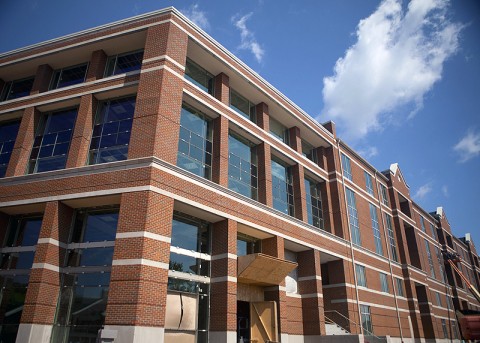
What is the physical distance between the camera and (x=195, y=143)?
67.2ft

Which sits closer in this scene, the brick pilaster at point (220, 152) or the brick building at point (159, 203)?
the brick building at point (159, 203)

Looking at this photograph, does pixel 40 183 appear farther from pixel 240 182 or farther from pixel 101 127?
pixel 240 182

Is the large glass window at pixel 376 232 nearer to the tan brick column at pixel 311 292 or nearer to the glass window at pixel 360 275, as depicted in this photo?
the glass window at pixel 360 275

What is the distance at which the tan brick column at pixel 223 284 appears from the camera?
17.5m

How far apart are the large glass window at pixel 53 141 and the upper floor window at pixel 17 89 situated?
316 cm

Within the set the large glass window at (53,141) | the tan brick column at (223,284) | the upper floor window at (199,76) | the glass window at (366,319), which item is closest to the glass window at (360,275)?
the glass window at (366,319)

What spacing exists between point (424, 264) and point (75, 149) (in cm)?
4037

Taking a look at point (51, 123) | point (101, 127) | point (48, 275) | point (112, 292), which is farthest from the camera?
point (51, 123)

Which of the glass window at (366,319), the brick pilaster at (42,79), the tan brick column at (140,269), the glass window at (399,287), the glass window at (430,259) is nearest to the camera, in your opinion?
the tan brick column at (140,269)

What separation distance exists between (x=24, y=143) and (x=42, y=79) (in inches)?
166

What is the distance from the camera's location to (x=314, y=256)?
25.6 metres

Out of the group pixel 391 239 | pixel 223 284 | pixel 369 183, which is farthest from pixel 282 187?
pixel 391 239

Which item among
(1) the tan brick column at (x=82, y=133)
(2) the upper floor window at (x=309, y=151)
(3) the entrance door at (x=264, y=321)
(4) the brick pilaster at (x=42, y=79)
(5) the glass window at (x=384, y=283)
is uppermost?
(2) the upper floor window at (x=309, y=151)

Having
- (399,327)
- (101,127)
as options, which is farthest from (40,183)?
(399,327)
